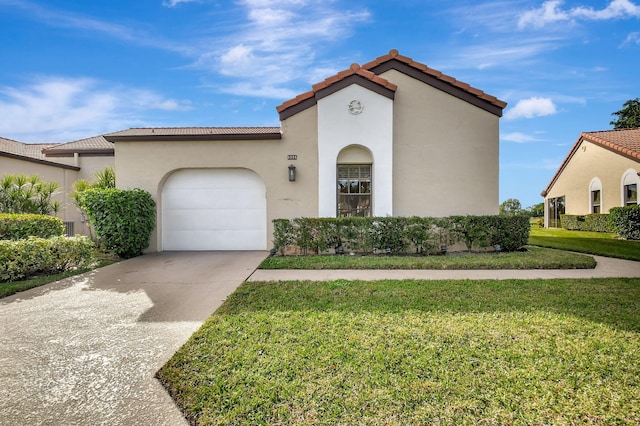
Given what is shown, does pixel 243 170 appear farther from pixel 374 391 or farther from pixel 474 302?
pixel 374 391

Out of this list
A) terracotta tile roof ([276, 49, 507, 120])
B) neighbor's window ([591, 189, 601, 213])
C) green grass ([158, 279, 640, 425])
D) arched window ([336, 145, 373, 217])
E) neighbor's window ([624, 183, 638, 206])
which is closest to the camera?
green grass ([158, 279, 640, 425])

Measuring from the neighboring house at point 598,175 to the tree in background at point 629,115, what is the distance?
13748mm

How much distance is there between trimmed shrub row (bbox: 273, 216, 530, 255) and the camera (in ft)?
26.2

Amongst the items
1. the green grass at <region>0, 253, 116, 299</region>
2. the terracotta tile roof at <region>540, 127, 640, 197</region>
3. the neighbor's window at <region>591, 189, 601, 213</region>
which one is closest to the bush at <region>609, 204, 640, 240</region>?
the terracotta tile roof at <region>540, 127, 640, 197</region>

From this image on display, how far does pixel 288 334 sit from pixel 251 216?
21.9ft

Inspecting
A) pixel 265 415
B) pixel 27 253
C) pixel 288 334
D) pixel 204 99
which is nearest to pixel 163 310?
pixel 288 334

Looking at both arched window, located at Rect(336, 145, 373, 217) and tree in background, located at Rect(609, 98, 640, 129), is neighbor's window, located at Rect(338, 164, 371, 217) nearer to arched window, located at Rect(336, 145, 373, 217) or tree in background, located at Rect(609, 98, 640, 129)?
arched window, located at Rect(336, 145, 373, 217)

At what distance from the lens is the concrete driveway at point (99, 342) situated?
6.94 feet

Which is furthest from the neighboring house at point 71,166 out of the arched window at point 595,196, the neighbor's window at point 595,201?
the neighbor's window at point 595,201

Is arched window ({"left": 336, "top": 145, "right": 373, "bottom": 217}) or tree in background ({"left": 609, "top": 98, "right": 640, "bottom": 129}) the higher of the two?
tree in background ({"left": 609, "top": 98, "right": 640, "bottom": 129})

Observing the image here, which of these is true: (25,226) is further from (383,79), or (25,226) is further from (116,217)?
(383,79)

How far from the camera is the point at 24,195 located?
8.38 m

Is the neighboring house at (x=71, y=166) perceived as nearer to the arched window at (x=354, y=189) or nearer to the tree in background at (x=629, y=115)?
the arched window at (x=354, y=189)

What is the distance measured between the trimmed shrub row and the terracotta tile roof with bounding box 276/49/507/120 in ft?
11.8
